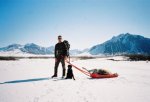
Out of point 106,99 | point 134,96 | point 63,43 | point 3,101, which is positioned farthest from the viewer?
point 63,43

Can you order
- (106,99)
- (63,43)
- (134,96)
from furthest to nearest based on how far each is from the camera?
(63,43) < (134,96) < (106,99)

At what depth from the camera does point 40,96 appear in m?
6.45

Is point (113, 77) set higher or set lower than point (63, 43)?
lower

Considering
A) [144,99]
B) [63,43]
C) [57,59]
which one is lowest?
[144,99]

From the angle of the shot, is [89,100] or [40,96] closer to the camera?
[89,100]

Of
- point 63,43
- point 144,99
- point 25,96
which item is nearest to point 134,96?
point 144,99

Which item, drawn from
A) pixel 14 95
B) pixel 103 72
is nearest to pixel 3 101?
pixel 14 95

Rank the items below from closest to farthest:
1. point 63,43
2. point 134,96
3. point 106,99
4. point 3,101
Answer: point 3,101
point 106,99
point 134,96
point 63,43

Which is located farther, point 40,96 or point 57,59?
point 57,59

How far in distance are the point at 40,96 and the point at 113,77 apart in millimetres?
6721

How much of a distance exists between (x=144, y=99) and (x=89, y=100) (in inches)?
77.3

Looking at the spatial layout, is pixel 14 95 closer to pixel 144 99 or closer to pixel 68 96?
pixel 68 96

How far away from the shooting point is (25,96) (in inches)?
256

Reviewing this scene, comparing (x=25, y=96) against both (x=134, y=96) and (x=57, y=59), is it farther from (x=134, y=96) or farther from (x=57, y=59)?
(x=57, y=59)
